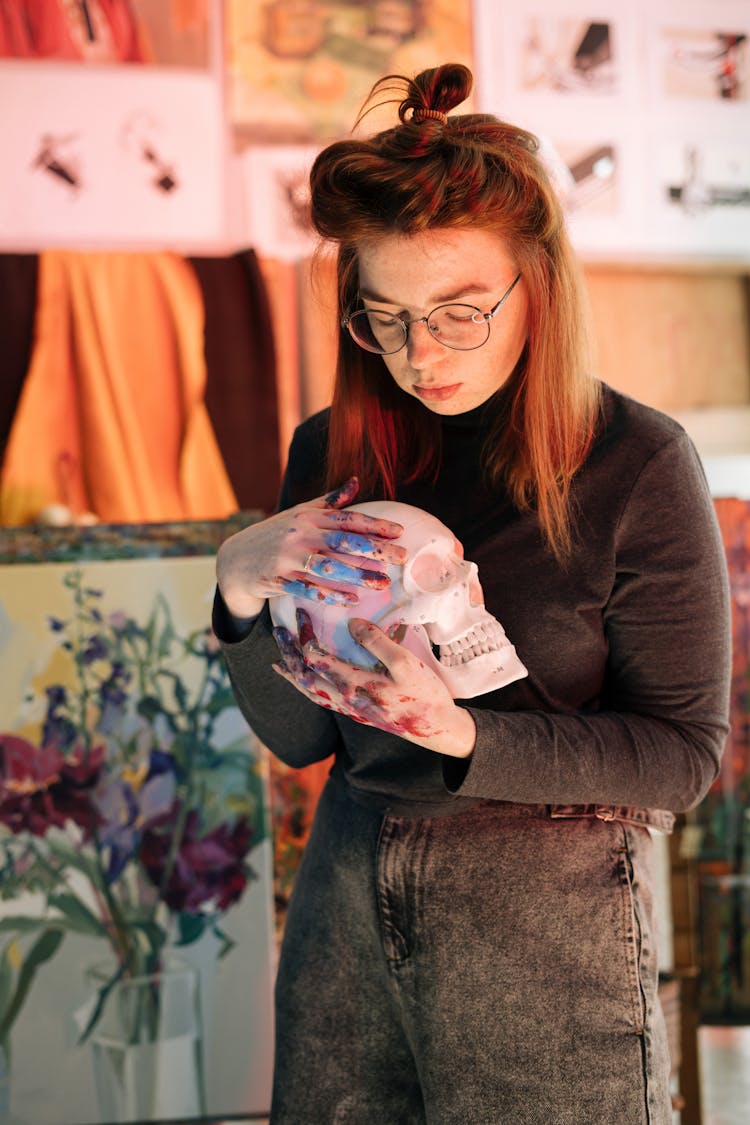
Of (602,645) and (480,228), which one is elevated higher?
(480,228)

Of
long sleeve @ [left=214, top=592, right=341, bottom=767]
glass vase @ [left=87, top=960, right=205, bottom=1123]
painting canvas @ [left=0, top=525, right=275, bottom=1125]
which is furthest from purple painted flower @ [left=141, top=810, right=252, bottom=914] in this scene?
long sleeve @ [left=214, top=592, right=341, bottom=767]

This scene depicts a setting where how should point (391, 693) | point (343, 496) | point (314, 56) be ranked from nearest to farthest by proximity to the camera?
point (391, 693)
point (343, 496)
point (314, 56)

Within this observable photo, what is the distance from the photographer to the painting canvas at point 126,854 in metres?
1.74

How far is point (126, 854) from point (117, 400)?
1019mm

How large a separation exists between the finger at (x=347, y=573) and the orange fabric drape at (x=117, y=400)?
1.42 meters

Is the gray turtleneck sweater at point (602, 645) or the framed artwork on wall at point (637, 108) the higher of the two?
the framed artwork on wall at point (637, 108)

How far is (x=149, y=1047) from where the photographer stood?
176 cm

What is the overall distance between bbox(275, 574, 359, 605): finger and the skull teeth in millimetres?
102

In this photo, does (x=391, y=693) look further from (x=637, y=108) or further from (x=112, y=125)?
(x=637, y=108)

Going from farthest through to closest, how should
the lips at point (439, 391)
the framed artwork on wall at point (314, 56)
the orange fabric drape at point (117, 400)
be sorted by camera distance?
1. the framed artwork on wall at point (314, 56)
2. the orange fabric drape at point (117, 400)
3. the lips at point (439, 391)

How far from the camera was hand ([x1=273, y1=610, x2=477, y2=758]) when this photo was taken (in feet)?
3.07

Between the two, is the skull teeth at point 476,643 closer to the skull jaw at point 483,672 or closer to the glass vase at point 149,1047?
the skull jaw at point 483,672

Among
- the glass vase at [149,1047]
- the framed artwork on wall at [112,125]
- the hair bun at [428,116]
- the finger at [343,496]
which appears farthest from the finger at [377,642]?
the framed artwork on wall at [112,125]

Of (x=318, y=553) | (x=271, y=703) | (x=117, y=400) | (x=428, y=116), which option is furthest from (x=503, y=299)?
(x=117, y=400)
